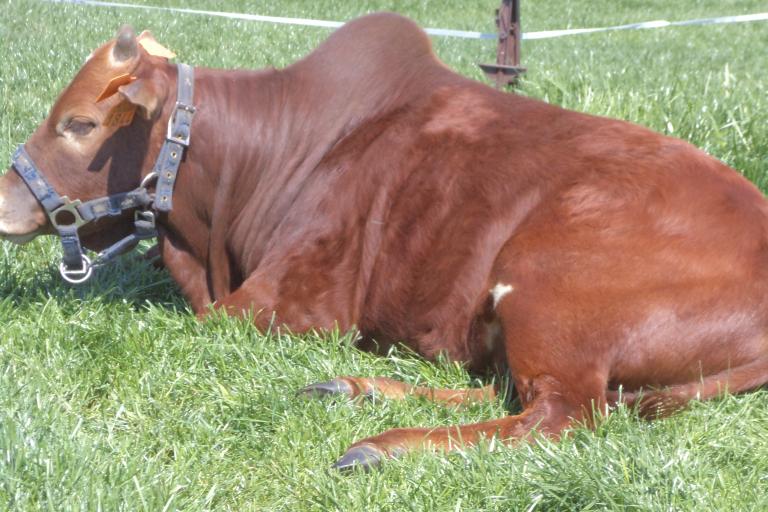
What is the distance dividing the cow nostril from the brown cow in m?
0.06

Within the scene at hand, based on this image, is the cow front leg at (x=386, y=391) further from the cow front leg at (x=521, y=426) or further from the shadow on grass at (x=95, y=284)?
the shadow on grass at (x=95, y=284)

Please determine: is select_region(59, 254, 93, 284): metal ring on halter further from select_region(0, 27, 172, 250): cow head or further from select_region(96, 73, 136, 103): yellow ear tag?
select_region(96, 73, 136, 103): yellow ear tag

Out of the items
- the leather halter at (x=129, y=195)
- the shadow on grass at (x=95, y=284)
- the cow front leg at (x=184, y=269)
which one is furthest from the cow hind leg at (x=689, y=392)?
the shadow on grass at (x=95, y=284)

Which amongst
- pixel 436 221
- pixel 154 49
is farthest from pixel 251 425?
pixel 154 49

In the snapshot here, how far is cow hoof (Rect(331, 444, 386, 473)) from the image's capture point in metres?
3.02

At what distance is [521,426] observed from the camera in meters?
3.28

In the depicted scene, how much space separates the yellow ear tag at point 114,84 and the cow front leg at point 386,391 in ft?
4.17

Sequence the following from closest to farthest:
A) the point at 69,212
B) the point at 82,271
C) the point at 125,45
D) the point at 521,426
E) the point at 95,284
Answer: the point at 521,426, the point at 125,45, the point at 69,212, the point at 82,271, the point at 95,284

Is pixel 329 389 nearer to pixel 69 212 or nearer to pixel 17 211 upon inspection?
pixel 69 212

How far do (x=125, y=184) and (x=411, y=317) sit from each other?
3.88 feet

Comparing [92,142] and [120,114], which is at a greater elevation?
[120,114]

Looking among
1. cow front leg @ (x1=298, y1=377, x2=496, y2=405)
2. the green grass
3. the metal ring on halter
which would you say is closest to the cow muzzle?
the metal ring on halter

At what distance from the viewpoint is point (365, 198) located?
3.95m

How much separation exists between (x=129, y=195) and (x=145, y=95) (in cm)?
40
